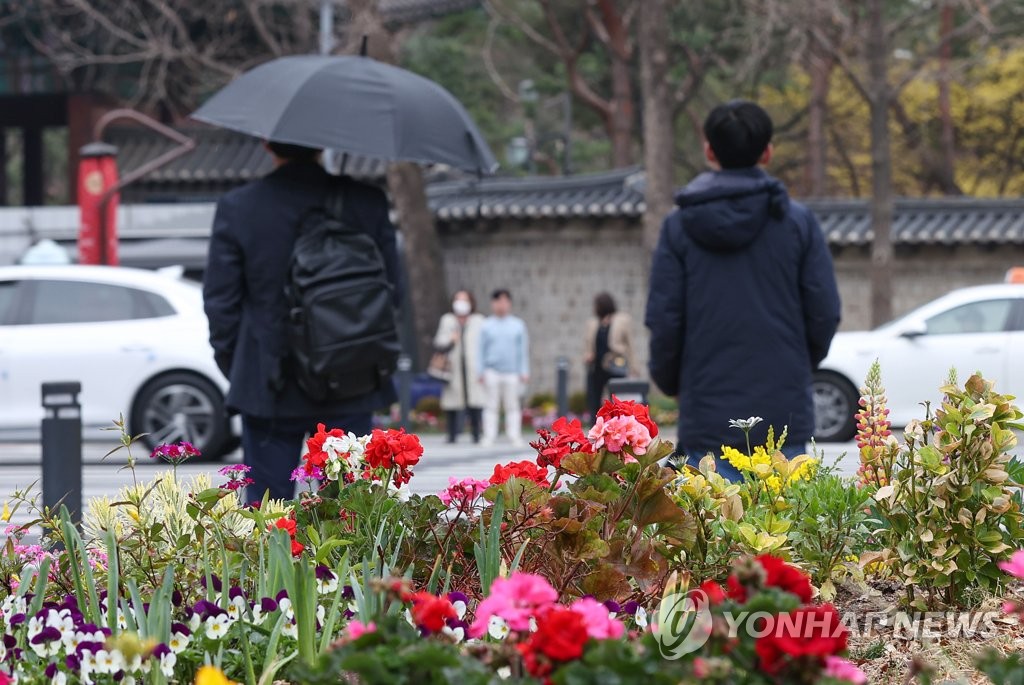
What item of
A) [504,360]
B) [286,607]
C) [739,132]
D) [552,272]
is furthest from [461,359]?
[286,607]

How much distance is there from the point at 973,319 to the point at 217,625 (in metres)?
12.5

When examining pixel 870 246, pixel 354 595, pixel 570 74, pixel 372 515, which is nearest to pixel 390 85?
pixel 372 515

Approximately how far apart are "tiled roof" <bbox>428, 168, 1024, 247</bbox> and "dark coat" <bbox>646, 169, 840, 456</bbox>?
18.1 meters

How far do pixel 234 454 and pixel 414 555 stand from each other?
9924mm

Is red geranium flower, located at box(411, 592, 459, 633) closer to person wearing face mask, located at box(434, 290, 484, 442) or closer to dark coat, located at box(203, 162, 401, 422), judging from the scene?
dark coat, located at box(203, 162, 401, 422)

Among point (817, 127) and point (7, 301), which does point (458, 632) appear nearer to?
point (7, 301)

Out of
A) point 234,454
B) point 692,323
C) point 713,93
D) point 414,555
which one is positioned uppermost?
point 713,93

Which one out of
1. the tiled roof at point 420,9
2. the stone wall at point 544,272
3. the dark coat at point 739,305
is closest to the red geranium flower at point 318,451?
the dark coat at point 739,305

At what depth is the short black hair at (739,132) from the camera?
4.63 metres

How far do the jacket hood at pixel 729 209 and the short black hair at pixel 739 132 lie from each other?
3.2 inches

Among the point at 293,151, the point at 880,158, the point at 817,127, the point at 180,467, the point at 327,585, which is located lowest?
the point at 180,467

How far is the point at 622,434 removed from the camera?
11.1ft

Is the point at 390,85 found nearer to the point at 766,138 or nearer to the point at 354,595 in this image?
the point at 766,138

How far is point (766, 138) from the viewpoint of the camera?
469 cm
